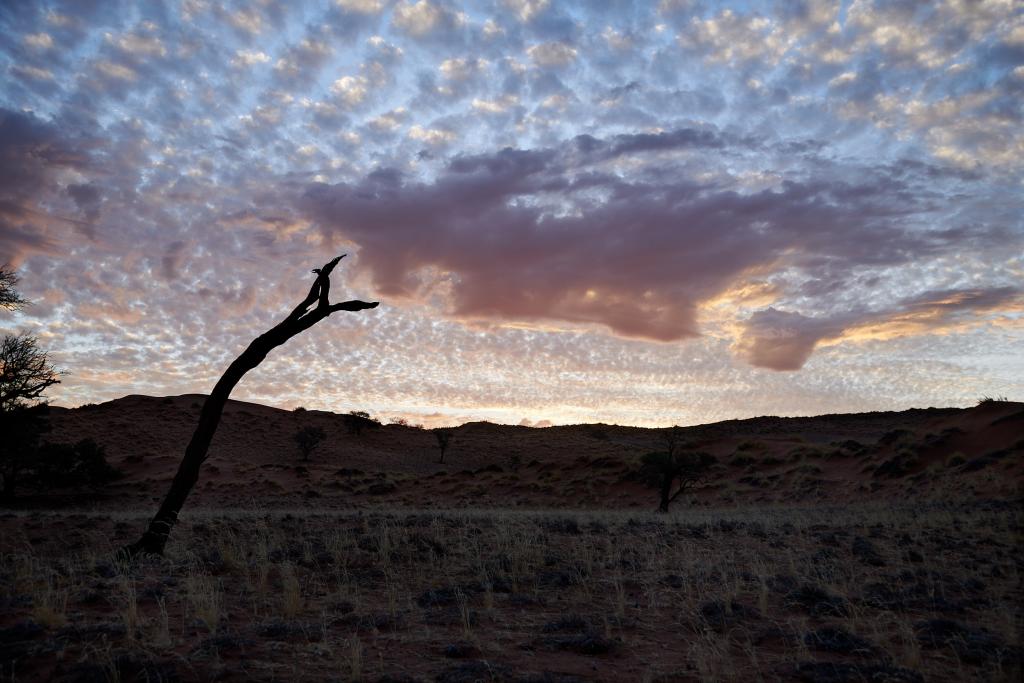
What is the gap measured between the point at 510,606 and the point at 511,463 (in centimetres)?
5104

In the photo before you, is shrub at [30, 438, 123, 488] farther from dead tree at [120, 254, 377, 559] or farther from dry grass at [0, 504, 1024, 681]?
dead tree at [120, 254, 377, 559]

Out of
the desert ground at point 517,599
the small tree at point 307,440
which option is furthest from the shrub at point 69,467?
the desert ground at point 517,599

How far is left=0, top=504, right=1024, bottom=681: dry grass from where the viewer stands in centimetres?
540

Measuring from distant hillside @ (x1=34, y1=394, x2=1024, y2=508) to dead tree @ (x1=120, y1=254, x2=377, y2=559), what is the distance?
22644mm

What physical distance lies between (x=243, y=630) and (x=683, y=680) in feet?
14.7

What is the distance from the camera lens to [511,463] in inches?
2293

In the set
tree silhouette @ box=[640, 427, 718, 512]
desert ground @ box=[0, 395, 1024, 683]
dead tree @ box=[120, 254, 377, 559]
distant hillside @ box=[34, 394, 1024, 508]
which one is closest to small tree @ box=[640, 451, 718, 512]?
tree silhouette @ box=[640, 427, 718, 512]

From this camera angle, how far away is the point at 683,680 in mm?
5254

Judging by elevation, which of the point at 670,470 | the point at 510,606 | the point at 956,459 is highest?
the point at 956,459

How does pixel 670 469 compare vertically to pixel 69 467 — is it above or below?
above

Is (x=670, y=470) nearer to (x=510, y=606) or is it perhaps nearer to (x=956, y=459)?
(x=956, y=459)

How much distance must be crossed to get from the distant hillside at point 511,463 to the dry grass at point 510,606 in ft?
65.5

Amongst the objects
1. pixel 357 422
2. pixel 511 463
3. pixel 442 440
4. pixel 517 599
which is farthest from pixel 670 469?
pixel 357 422

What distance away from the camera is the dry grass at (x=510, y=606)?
213 inches
